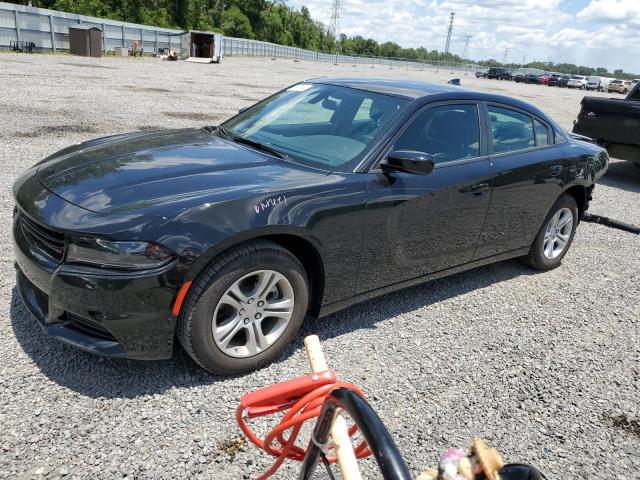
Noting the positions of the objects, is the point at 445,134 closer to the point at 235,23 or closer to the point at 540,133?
the point at 540,133

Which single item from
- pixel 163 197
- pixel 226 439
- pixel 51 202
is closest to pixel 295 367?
pixel 226 439

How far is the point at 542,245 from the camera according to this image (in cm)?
509

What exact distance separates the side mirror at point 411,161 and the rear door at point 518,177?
108cm

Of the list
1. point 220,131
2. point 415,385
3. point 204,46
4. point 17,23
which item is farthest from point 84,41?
point 415,385

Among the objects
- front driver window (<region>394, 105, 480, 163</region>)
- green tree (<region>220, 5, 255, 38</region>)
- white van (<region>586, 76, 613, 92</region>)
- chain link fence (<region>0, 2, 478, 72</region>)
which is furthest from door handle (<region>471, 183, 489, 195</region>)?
green tree (<region>220, 5, 255, 38</region>)

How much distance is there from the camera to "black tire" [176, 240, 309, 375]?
9.16 feet

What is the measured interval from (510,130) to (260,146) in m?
2.21

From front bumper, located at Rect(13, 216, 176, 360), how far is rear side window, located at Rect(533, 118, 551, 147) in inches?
143

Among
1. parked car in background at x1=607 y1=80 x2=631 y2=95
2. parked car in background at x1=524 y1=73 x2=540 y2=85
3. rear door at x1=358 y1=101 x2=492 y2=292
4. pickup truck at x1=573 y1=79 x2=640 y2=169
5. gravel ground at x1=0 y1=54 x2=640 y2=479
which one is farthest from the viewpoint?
parked car in background at x1=524 y1=73 x2=540 y2=85

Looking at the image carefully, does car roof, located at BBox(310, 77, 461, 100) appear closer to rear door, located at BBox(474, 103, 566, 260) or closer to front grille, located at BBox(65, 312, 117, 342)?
rear door, located at BBox(474, 103, 566, 260)

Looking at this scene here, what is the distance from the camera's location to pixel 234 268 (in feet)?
9.41

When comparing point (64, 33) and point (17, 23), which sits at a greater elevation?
point (17, 23)

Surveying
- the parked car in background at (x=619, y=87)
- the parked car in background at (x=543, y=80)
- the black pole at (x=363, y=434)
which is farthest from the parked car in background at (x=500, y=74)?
the black pole at (x=363, y=434)

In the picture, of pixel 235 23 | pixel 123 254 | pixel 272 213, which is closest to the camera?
pixel 123 254
